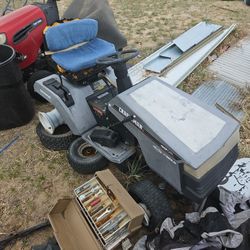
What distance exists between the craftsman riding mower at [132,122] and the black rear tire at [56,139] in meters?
0.07

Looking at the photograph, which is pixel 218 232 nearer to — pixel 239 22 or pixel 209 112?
pixel 209 112

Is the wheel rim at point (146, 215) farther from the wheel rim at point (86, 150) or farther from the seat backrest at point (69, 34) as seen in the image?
the seat backrest at point (69, 34)

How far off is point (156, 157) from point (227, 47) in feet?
9.53

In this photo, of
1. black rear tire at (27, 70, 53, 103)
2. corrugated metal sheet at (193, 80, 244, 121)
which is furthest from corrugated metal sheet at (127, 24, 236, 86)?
black rear tire at (27, 70, 53, 103)

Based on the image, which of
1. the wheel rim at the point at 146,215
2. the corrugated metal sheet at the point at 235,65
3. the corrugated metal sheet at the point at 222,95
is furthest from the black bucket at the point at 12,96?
the corrugated metal sheet at the point at 235,65

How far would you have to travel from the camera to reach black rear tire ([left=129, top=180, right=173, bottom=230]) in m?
2.28

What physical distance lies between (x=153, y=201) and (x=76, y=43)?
1638 mm

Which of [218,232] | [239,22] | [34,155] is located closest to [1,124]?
[34,155]

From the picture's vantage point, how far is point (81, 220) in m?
2.33

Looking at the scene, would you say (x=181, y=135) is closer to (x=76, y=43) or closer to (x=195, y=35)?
(x=76, y=43)

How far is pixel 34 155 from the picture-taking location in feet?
10.4

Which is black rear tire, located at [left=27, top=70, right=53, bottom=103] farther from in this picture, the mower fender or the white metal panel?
the white metal panel

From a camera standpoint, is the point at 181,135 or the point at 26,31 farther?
the point at 26,31

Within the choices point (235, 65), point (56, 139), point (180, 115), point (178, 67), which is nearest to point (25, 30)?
point (56, 139)
